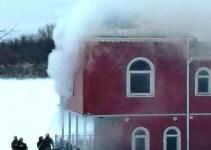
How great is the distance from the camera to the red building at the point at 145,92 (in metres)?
19.8

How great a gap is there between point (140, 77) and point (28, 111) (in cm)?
2093

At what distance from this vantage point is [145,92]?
→ 797 inches

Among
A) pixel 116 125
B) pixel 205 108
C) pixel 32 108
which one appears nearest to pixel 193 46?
pixel 205 108

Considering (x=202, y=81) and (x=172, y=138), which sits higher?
(x=202, y=81)

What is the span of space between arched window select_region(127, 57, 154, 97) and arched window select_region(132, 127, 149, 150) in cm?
113

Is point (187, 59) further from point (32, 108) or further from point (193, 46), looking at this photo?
point (32, 108)

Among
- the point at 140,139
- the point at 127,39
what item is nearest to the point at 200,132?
the point at 140,139

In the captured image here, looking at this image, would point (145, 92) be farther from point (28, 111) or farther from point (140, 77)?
point (28, 111)

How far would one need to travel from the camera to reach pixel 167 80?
20.4 metres

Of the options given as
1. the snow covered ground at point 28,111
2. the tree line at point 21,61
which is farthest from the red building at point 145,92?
the tree line at point 21,61

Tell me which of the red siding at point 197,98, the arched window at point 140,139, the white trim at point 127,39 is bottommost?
the arched window at point 140,139

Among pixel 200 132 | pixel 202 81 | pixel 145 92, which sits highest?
pixel 202 81

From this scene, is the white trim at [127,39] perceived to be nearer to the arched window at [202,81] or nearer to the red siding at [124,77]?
the red siding at [124,77]

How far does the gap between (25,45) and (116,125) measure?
44.8m
